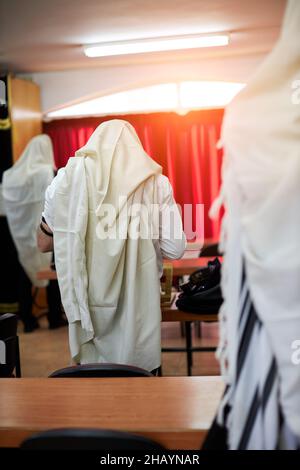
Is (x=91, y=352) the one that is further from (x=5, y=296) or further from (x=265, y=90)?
(x=5, y=296)

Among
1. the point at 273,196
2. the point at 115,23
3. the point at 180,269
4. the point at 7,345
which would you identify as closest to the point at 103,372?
the point at 7,345

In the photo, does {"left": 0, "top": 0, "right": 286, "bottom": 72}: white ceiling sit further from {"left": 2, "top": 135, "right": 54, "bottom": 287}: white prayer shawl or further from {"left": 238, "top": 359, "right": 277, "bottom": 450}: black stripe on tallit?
{"left": 238, "top": 359, "right": 277, "bottom": 450}: black stripe on tallit

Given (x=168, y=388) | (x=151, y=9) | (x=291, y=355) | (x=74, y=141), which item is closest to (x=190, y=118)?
(x=74, y=141)

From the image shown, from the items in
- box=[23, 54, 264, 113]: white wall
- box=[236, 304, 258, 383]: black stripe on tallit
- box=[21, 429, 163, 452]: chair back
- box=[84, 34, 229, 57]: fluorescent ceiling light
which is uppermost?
box=[84, 34, 229, 57]: fluorescent ceiling light

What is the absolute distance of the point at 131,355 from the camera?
2.06 metres

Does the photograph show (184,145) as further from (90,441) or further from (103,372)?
(90,441)

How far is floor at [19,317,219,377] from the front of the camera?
373 centimetres

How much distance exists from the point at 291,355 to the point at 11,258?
4.47 m

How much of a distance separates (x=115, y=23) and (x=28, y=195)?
5.50 feet

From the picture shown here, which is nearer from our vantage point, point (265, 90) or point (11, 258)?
point (265, 90)

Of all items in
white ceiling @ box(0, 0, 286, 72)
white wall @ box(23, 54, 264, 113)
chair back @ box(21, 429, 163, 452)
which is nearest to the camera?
chair back @ box(21, 429, 163, 452)

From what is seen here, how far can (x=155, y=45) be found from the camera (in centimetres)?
469

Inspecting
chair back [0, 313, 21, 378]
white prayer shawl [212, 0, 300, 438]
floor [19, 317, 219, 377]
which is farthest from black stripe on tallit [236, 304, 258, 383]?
floor [19, 317, 219, 377]

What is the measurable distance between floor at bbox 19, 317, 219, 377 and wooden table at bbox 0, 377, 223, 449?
7.45ft
